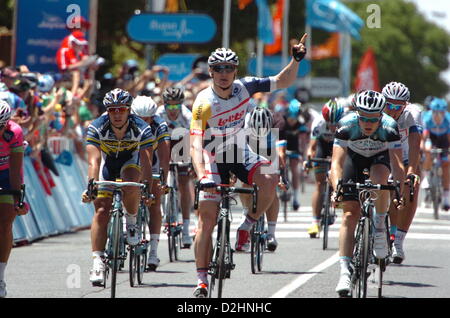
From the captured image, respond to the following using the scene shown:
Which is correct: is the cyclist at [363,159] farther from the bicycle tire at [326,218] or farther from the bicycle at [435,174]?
the bicycle at [435,174]

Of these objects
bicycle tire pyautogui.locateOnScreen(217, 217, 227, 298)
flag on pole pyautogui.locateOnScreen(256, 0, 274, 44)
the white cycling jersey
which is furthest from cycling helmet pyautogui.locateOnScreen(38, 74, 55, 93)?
flag on pole pyautogui.locateOnScreen(256, 0, 274, 44)

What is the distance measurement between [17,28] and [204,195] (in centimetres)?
1273

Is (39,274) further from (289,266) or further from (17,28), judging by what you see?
(17,28)

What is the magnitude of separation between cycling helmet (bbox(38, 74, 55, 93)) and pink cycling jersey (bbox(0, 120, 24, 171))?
22.9 feet

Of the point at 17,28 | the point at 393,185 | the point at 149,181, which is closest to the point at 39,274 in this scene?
the point at 149,181

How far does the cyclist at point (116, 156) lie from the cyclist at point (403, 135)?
2696 millimetres

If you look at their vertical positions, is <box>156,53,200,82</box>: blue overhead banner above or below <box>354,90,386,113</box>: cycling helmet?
above

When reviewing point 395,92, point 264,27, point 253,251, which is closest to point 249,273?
point 253,251

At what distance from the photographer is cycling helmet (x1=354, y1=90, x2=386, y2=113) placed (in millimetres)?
11195

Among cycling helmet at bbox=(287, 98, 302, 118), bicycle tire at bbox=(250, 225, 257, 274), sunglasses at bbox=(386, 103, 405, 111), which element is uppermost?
cycling helmet at bbox=(287, 98, 302, 118)

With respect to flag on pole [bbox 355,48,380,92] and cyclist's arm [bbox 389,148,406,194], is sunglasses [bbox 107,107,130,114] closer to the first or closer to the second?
cyclist's arm [bbox 389,148,406,194]

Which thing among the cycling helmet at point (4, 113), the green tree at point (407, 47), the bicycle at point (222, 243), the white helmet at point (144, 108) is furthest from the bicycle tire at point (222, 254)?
the green tree at point (407, 47)

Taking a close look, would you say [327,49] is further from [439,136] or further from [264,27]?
[439,136]
